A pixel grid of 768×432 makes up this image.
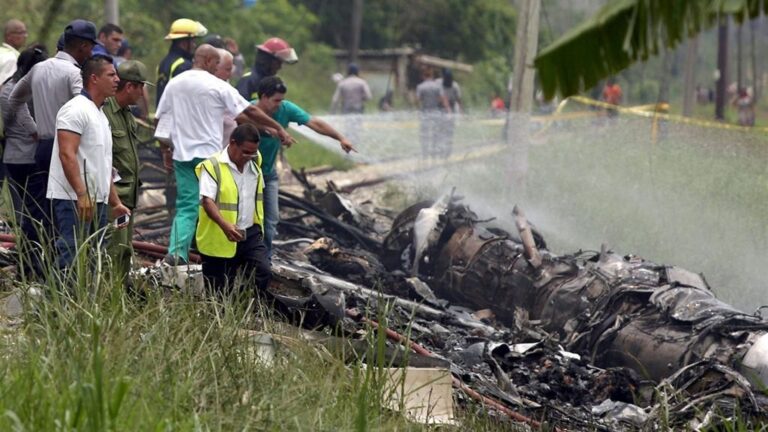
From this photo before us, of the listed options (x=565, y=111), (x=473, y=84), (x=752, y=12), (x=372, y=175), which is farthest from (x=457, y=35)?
(x=752, y=12)

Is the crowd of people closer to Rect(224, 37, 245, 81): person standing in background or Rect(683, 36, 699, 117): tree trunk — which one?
Rect(224, 37, 245, 81): person standing in background

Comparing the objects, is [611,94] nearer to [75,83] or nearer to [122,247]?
[75,83]

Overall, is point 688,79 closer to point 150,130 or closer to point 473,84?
point 473,84

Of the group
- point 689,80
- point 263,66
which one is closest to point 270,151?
point 263,66

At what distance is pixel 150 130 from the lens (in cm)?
1405

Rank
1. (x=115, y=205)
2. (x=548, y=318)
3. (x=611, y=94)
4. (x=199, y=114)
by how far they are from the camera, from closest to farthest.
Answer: (x=115, y=205)
(x=199, y=114)
(x=548, y=318)
(x=611, y=94)

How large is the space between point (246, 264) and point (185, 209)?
113 cm

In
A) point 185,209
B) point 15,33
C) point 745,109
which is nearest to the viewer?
point 185,209

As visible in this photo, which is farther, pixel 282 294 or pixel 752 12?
pixel 282 294

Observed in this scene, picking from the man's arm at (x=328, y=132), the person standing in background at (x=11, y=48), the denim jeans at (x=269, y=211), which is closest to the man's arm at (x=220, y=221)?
the denim jeans at (x=269, y=211)

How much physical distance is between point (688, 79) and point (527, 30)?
17.9 meters

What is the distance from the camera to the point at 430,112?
21.3 m

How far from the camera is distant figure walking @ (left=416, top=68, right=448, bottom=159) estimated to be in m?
19.2

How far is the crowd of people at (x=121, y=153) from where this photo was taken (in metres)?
8.01
